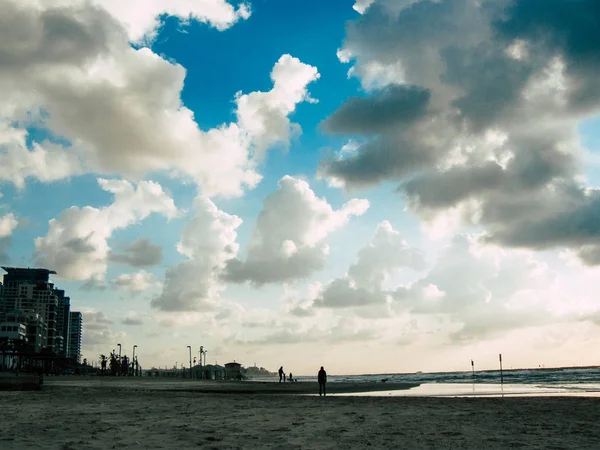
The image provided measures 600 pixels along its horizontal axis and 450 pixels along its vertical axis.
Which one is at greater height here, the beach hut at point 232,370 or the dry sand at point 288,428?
the dry sand at point 288,428

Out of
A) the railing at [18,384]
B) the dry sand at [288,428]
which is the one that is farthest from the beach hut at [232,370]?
the dry sand at [288,428]

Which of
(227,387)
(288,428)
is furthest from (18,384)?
(227,387)

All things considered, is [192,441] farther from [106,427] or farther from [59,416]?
[59,416]

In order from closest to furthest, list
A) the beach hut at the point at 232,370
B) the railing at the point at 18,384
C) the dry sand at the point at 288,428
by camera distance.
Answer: the dry sand at the point at 288,428 < the railing at the point at 18,384 < the beach hut at the point at 232,370

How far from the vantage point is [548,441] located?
13281mm

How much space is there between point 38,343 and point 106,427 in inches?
6943

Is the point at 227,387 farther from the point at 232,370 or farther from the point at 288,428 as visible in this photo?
the point at 232,370

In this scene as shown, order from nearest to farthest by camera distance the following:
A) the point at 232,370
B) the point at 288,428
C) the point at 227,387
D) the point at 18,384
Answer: the point at 288,428, the point at 18,384, the point at 227,387, the point at 232,370

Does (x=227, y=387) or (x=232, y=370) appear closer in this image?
(x=227, y=387)

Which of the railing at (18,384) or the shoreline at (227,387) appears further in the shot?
the shoreline at (227,387)

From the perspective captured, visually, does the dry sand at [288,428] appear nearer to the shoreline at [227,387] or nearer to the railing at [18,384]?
the railing at [18,384]

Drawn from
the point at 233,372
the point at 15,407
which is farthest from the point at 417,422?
the point at 233,372

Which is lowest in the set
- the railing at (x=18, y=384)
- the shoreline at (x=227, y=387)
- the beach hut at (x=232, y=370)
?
the beach hut at (x=232, y=370)

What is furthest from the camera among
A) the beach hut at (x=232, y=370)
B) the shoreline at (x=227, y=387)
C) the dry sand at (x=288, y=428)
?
the beach hut at (x=232, y=370)
